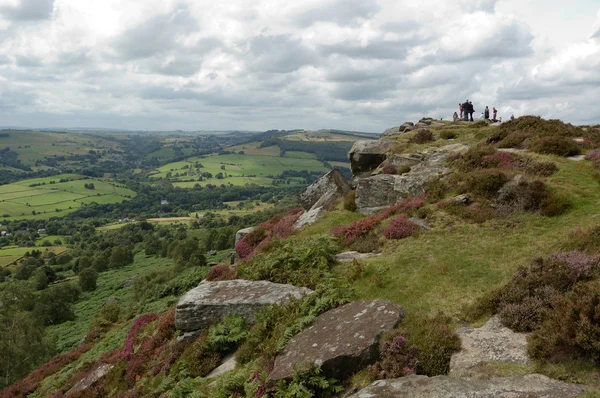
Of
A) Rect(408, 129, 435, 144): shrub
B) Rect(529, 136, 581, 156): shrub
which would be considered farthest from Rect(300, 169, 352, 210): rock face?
Rect(529, 136, 581, 156): shrub

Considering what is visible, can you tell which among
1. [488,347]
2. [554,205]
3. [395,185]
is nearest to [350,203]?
[395,185]

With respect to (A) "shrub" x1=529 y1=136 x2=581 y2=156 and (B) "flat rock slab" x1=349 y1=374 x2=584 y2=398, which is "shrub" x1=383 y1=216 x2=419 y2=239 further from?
(A) "shrub" x1=529 y1=136 x2=581 y2=156

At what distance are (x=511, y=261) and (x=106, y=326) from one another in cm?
3637

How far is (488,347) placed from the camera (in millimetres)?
9516

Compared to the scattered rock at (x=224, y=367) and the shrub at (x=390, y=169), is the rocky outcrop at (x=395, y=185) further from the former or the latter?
the scattered rock at (x=224, y=367)

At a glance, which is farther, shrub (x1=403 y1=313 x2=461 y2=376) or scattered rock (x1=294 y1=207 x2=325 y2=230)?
scattered rock (x1=294 y1=207 x2=325 y2=230)

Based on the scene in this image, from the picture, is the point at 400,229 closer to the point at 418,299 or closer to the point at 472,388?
the point at 418,299

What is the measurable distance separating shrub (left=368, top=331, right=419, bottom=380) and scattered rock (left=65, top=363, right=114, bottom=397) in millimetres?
15648

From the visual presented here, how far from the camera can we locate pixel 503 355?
905 cm

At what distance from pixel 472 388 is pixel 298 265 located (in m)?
11.0

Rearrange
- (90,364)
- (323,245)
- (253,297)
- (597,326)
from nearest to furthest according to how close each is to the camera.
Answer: (597,326) < (253,297) < (323,245) < (90,364)

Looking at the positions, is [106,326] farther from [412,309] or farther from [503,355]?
[503,355]

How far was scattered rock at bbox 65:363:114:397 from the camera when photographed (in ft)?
61.8

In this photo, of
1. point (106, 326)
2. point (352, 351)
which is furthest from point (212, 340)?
point (106, 326)
